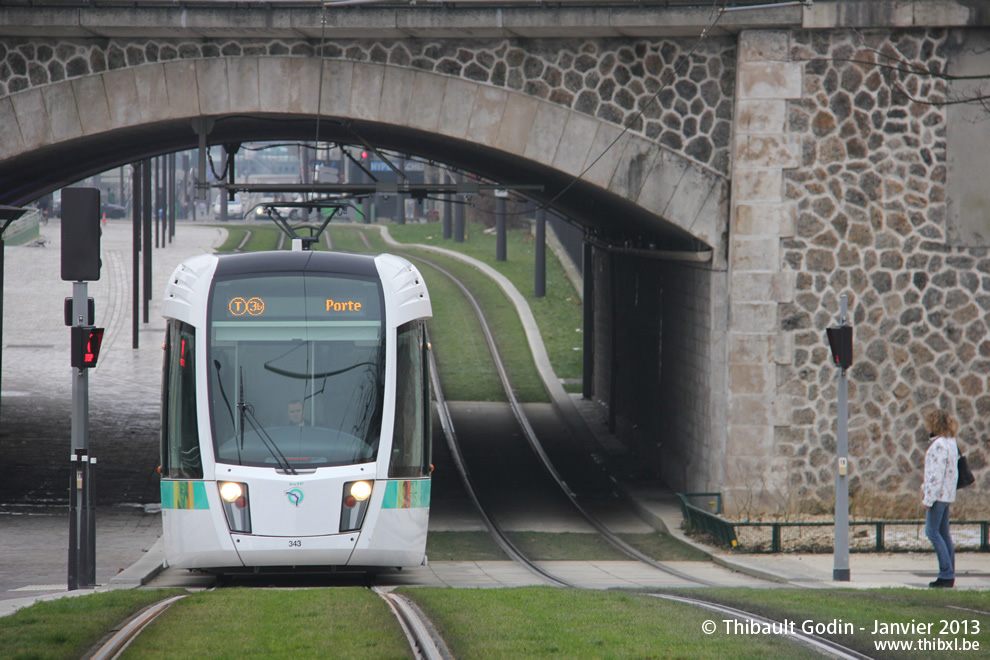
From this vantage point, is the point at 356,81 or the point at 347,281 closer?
the point at 347,281

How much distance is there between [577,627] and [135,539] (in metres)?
7.80

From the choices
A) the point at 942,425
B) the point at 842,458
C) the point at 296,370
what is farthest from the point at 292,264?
the point at 942,425

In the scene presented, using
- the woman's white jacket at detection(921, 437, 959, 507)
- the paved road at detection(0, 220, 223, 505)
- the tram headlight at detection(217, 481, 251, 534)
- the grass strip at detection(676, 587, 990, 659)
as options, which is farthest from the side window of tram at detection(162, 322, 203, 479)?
the paved road at detection(0, 220, 223, 505)

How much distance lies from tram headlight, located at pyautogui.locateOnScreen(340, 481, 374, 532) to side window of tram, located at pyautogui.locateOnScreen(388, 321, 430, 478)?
31 cm

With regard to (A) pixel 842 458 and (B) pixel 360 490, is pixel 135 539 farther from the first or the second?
(A) pixel 842 458

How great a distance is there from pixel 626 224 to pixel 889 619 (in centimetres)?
1261

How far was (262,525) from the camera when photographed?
9.58m

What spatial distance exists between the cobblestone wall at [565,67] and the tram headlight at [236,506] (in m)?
7.09

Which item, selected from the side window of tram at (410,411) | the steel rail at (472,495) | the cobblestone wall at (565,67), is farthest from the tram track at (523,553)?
the cobblestone wall at (565,67)

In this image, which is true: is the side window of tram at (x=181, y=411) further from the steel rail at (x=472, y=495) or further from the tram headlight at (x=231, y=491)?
the steel rail at (x=472, y=495)

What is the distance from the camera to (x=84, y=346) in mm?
10477

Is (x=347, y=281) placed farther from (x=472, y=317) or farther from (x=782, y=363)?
(x=472, y=317)

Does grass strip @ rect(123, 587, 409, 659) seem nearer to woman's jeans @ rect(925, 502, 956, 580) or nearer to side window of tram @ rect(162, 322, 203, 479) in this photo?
side window of tram @ rect(162, 322, 203, 479)

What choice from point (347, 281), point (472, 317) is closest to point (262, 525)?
point (347, 281)
